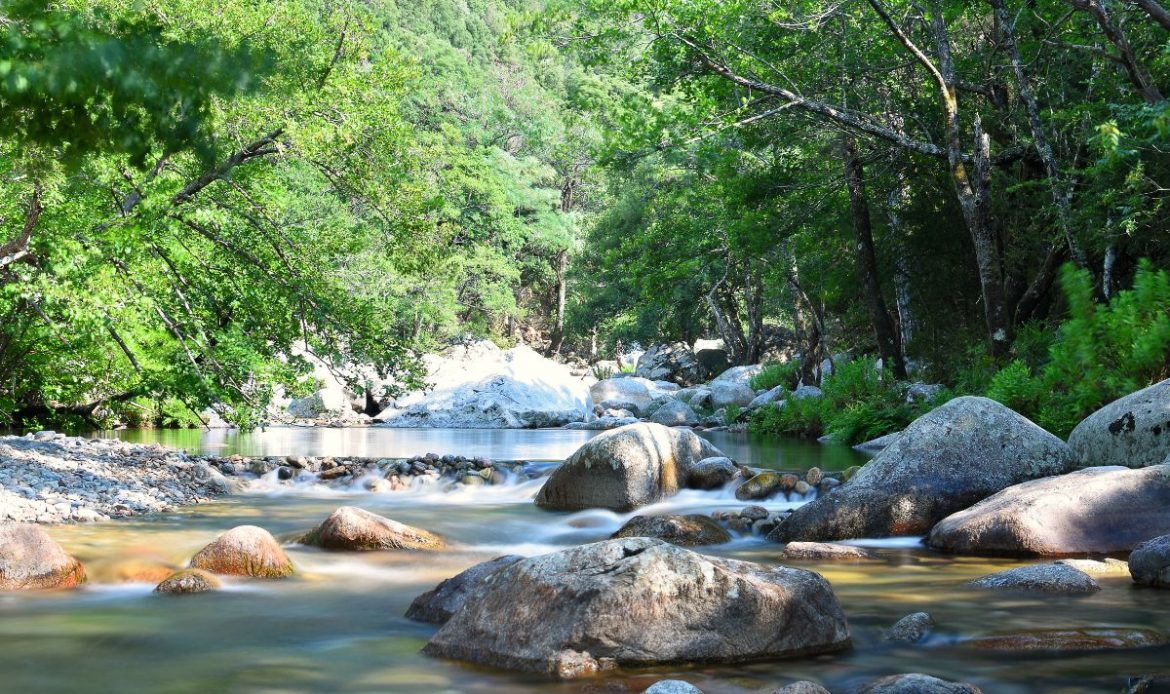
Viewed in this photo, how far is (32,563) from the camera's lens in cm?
652

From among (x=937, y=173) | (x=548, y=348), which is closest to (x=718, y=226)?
(x=937, y=173)

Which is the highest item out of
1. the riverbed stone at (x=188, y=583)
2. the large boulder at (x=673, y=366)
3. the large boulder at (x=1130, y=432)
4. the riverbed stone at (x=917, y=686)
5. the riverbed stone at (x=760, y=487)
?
the large boulder at (x=673, y=366)

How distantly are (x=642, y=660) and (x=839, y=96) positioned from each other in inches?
588

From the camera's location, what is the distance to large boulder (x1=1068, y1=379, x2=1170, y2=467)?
8.98m

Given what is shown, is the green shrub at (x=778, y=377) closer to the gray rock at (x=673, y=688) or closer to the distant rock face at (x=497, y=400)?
the distant rock face at (x=497, y=400)

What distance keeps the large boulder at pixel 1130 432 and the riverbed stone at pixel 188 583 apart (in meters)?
7.89

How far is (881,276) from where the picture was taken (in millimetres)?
20984

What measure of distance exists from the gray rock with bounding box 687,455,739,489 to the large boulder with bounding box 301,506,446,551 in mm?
4080

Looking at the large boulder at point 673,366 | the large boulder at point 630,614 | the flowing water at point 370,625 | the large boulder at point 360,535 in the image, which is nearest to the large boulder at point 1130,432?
the flowing water at point 370,625

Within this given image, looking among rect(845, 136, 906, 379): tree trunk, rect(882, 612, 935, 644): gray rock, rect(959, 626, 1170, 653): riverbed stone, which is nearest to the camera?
rect(959, 626, 1170, 653): riverbed stone

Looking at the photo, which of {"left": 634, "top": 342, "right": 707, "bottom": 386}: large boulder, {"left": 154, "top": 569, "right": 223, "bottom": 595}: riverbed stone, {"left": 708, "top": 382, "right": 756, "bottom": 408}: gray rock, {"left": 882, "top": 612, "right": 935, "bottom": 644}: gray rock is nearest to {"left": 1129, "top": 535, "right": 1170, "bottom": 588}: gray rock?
{"left": 882, "top": 612, "right": 935, "bottom": 644}: gray rock

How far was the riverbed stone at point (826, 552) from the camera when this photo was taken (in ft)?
24.3

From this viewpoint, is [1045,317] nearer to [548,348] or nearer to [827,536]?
[827,536]

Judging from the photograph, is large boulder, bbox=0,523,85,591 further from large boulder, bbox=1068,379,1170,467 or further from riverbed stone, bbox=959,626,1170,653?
large boulder, bbox=1068,379,1170,467
